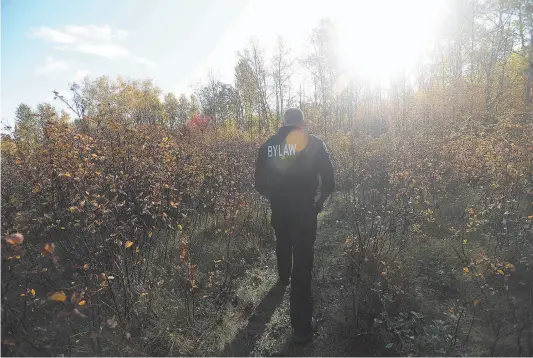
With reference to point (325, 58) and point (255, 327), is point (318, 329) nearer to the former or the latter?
point (255, 327)

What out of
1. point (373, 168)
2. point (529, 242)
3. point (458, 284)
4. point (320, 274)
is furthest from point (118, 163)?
point (373, 168)

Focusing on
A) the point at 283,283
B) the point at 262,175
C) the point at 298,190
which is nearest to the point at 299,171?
the point at 298,190

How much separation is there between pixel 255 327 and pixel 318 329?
61 cm

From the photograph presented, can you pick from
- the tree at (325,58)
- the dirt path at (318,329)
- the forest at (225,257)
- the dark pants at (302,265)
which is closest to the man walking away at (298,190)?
the dark pants at (302,265)

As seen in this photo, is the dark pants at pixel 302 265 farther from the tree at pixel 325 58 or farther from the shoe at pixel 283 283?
the tree at pixel 325 58

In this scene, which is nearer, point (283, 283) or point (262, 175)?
point (262, 175)

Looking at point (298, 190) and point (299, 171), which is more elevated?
point (299, 171)

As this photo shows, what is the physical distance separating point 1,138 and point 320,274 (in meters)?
5.30

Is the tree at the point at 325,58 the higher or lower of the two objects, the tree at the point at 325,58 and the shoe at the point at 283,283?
the higher

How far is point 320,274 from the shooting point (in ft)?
12.3

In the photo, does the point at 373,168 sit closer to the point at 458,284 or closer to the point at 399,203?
the point at 399,203

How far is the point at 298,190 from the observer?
2953mm

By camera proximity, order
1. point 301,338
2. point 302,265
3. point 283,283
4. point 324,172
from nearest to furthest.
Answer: point 301,338, point 302,265, point 324,172, point 283,283

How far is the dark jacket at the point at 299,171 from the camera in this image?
2951 millimetres
